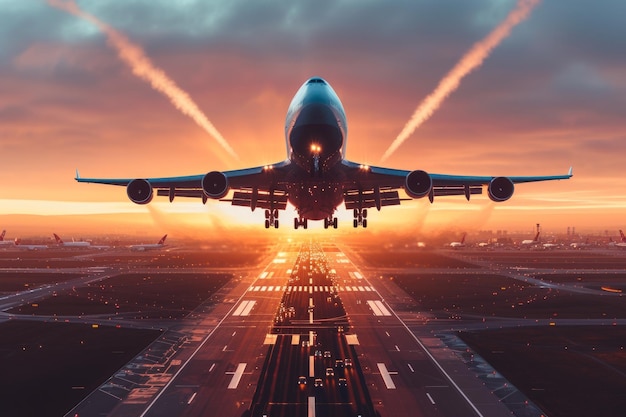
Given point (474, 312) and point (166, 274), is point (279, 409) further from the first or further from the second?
point (166, 274)

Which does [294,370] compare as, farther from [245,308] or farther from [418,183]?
[245,308]

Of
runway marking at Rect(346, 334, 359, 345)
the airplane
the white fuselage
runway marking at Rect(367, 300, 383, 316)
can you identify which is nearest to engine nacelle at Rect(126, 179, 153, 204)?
the airplane

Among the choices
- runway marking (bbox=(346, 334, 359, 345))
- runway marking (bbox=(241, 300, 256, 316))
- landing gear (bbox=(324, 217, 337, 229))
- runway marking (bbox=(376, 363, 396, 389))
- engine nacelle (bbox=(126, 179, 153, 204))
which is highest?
engine nacelle (bbox=(126, 179, 153, 204))

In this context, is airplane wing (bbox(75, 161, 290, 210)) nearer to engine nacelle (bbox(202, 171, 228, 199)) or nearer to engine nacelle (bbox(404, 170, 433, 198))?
engine nacelle (bbox(202, 171, 228, 199))

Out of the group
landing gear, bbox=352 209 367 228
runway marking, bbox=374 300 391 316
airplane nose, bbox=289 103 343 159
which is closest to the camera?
Result: airplane nose, bbox=289 103 343 159

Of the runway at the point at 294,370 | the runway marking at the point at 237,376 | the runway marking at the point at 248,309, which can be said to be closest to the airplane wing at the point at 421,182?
the runway at the point at 294,370

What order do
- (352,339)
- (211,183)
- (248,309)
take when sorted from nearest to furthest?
(211,183) < (352,339) < (248,309)

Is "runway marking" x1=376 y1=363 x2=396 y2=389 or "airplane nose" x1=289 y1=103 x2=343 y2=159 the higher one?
"airplane nose" x1=289 y1=103 x2=343 y2=159

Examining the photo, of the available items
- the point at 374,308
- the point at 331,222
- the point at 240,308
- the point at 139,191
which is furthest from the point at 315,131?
the point at 240,308
